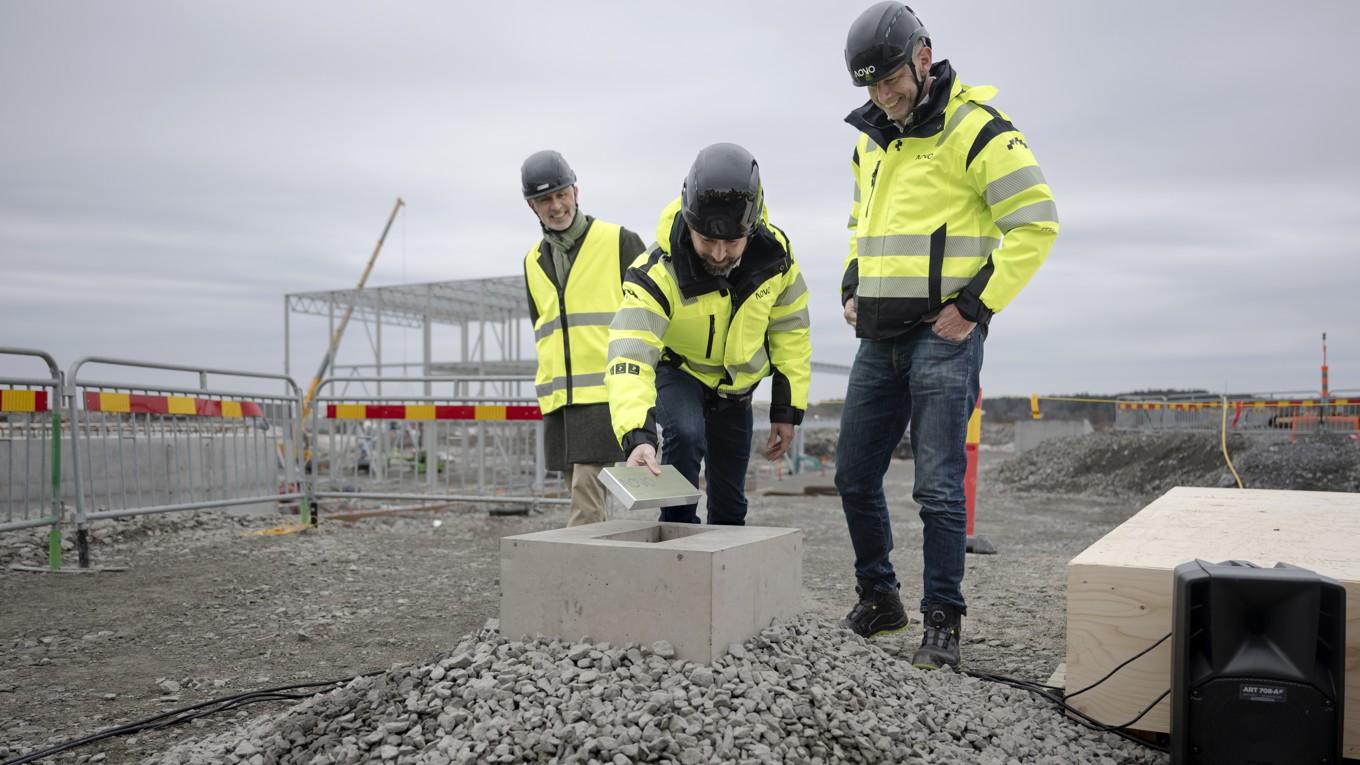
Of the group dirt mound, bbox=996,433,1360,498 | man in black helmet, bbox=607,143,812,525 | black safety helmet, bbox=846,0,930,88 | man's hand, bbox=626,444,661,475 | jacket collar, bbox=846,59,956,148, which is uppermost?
black safety helmet, bbox=846,0,930,88

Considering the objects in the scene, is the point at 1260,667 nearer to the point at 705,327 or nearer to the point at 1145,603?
the point at 1145,603

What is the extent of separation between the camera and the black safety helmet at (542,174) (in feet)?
15.7

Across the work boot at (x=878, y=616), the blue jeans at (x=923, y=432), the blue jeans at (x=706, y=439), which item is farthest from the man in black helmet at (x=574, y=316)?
the work boot at (x=878, y=616)

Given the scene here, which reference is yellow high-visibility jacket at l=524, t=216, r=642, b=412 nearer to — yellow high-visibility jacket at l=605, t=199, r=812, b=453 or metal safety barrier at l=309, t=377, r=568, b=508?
yellow high-visibility jacket at l=605, t=199, r=812, b=453

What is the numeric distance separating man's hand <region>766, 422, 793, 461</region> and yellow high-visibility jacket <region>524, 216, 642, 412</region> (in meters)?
0.92

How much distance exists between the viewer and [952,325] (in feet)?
11.6

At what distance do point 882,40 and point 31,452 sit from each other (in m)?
6.31

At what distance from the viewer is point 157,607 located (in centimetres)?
533

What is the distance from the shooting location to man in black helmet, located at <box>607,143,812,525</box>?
3.43 metres

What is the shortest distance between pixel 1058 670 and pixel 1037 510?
10057 mm

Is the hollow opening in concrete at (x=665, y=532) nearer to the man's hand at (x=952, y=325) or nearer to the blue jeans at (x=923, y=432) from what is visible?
the blue jeans at (x=923, y=432)

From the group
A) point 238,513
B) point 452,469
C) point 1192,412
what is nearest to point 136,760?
point 238,513

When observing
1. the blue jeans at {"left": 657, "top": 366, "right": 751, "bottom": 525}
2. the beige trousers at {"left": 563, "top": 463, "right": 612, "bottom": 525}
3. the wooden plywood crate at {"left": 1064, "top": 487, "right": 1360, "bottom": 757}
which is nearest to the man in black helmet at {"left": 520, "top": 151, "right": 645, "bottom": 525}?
the beige trousers at {"left": 563, "top": 463, "right": 612, "bottom": 525}

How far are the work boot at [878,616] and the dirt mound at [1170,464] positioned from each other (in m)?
11.6
